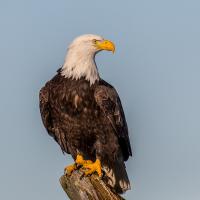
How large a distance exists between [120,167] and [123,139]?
635mm

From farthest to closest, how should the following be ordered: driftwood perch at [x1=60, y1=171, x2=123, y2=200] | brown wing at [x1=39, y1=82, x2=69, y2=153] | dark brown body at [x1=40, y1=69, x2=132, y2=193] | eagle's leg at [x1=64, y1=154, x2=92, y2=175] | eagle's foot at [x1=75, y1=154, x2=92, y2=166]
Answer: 1. brown wing at [x1=39, y1=82, x2=69, y2=153]
2. dark brown body at [x1=40, y1=69, x2=132, y2=193]
3. eagle's foot at [x1=75, y1=154, x2=92, y2=166]
4. eagle's leg at [x1=64, y1=154, x2=92, y2=175]
5. driftwood perch at [x1=60, y1=171, x2=123, y2=200]

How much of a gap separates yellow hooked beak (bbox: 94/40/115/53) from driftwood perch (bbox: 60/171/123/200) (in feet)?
11.6

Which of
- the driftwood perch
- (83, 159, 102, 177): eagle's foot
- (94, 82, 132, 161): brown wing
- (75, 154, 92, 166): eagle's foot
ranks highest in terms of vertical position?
(94, 82, 132, 161): brown wing

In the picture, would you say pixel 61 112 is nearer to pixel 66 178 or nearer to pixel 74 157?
pixel 74 157

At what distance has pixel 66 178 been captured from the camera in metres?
7.63

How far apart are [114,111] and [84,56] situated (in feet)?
3.57

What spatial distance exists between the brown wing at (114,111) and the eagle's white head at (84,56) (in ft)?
1.06

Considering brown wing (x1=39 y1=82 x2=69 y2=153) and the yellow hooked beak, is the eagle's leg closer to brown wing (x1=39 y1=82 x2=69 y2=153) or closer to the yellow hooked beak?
brown wing (x1=39 y1=82 x2=69 y2=153)

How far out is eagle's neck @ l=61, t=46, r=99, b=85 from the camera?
1054cm

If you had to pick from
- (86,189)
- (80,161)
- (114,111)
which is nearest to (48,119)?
(80,161)

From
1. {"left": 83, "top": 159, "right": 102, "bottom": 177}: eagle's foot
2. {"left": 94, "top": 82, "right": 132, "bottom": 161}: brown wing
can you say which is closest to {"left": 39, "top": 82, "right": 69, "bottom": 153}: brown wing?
{"left": 94, "top": 82, "right": 132, "bottom": 161}: brown wing

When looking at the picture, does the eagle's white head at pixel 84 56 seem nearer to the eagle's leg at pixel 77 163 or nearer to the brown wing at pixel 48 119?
the brown wing at pixel 48 119

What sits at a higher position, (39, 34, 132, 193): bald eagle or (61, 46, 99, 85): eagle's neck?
(61, 46, 99, 85): eagle's neck

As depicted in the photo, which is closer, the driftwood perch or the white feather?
the driftwood perch
